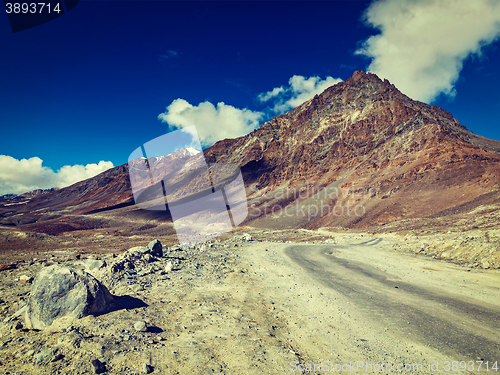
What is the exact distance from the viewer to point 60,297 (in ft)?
15.9

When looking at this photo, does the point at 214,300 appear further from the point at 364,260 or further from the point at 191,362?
the point at 364,260

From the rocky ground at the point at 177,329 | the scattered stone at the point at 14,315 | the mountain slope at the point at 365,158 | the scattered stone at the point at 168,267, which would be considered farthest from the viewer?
the mountain slope at the point at 365,158

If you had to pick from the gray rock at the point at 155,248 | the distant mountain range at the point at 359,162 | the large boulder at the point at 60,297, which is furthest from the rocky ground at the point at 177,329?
the distant mountain range at the point at 359,162

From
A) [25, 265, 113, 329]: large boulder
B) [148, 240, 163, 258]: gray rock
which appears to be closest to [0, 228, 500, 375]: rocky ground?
[25, 265, 113, 329]: large boulder

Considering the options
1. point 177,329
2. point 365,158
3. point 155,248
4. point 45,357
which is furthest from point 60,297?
point 365,158

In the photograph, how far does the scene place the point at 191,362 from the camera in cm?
395

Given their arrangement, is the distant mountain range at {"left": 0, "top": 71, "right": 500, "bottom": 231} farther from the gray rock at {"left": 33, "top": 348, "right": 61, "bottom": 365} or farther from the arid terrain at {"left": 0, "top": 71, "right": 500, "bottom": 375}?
the gray rock at {"left": 33, "top": 348, "right": 61, "bottom": 365}

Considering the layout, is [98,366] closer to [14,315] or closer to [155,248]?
[14,315]

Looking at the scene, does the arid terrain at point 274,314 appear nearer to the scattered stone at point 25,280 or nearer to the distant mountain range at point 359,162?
the scattered stone at point 25,280

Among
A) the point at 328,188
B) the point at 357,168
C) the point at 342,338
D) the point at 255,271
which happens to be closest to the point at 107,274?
the point at 255,271

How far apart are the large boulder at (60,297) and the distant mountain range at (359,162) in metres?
41.8

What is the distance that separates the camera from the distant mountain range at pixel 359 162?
40.3m

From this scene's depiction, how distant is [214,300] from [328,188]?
200ft

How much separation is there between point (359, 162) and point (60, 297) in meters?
73.2
